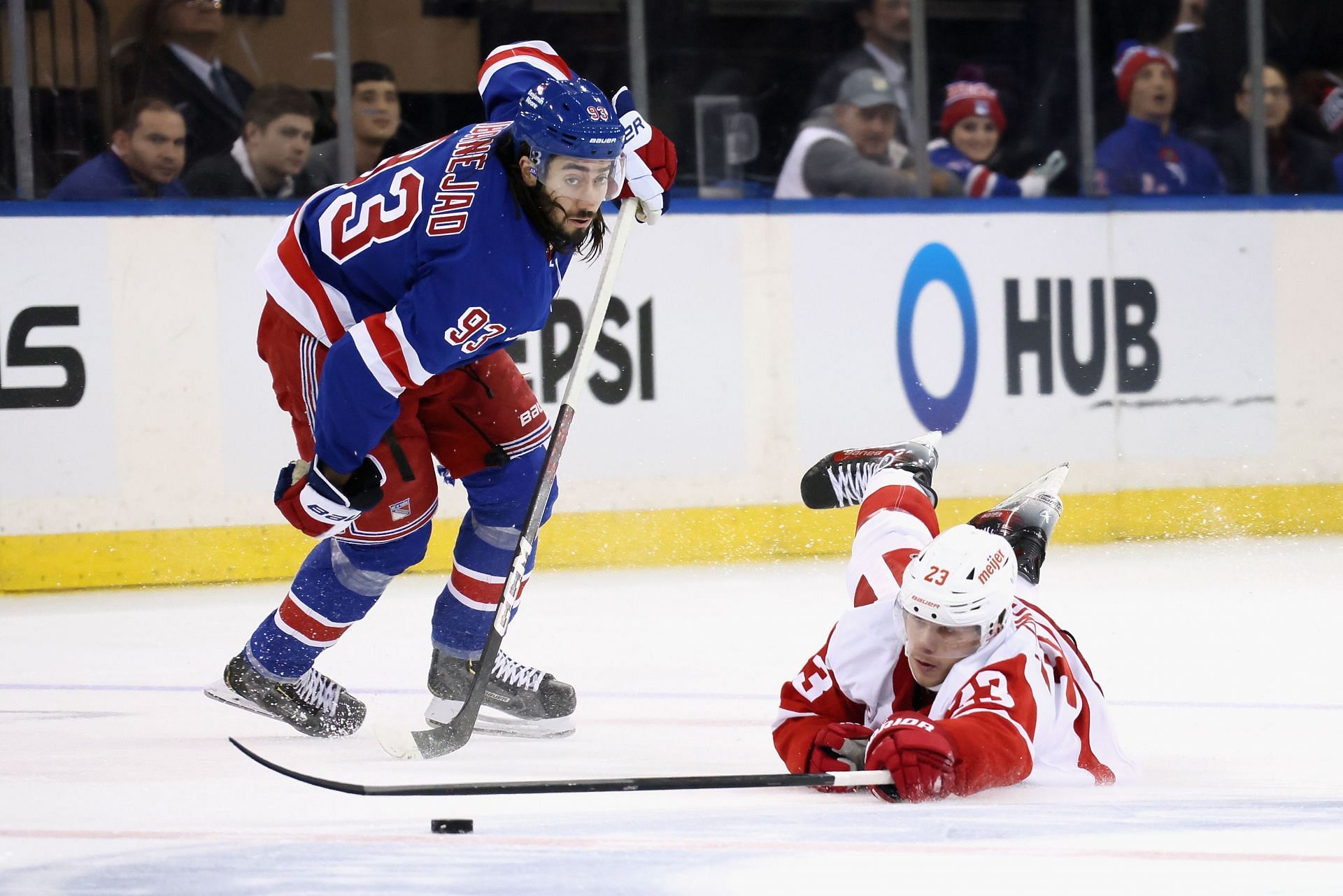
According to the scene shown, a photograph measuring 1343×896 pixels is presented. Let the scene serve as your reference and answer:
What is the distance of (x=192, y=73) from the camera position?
537cm

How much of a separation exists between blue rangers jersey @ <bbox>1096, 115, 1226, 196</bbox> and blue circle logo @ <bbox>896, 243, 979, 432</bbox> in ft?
2.26

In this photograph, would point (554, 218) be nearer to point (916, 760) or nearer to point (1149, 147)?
point (916, 760)

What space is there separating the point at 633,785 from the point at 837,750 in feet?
0.94

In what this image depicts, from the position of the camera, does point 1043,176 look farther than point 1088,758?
Yes

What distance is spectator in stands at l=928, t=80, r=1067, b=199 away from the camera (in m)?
6.12

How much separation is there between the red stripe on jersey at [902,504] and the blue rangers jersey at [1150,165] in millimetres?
3278

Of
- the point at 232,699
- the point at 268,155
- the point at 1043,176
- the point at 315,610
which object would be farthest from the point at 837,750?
the point at 1043,176

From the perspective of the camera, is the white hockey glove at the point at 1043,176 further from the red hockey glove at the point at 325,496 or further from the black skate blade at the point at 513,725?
the red hockey glove at the point at 325,496

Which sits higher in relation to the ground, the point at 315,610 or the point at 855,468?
the point at 855,468

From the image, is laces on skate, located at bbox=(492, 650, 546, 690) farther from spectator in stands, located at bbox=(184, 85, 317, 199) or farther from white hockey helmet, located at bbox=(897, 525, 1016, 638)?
spectator in stands, located at bbox=(184, 85, 317, 199)

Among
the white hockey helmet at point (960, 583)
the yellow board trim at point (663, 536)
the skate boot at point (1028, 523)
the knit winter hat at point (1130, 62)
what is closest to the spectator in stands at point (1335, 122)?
the knit winter hat at point (1130, 62)

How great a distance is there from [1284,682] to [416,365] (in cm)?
180

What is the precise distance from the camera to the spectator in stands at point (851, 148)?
596cm

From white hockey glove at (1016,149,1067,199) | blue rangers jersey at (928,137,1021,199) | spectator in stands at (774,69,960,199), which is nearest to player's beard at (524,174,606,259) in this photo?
spectator in stands at (774,69,960,199)
